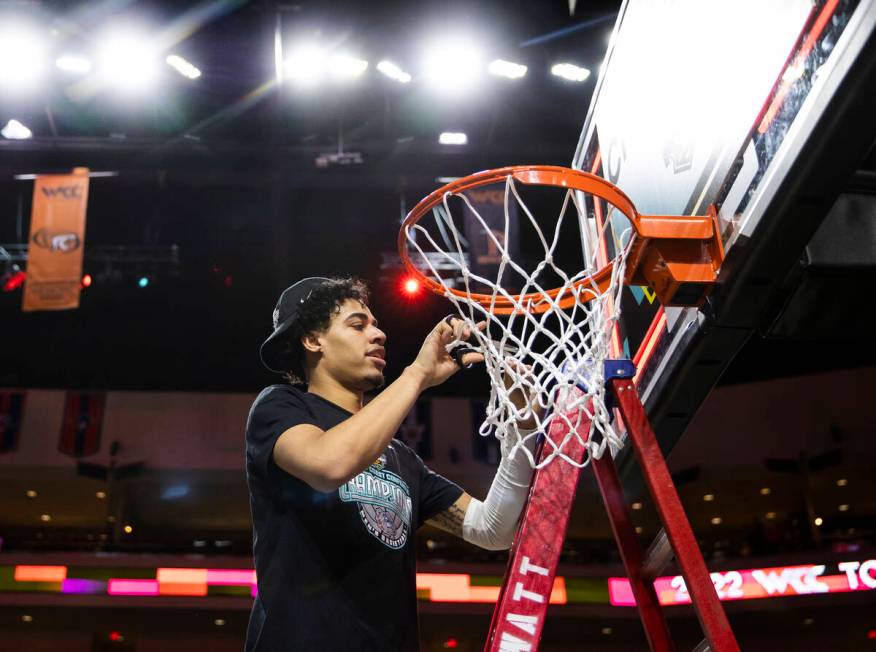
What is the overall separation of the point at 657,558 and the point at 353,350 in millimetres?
939

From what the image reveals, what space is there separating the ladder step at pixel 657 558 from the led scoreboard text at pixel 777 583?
9435 mm

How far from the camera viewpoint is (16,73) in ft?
23.0

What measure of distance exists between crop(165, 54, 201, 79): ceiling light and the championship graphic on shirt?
6.16 meters

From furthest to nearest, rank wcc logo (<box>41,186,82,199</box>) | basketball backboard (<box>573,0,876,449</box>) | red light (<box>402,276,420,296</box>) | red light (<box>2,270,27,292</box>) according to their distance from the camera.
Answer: red light (<box>2,270,27,292</box>), red light (<box>402,276,420,296</box>), wcc logo (<box>41,186,82,199</box>), basketball backboard (<box>573,0,876,449</box>)

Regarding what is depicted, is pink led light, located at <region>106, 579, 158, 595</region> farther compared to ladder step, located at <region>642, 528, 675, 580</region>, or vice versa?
pink led light, located at <region>106, 579, 158, 595</region>

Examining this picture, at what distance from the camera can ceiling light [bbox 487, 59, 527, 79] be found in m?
7.23

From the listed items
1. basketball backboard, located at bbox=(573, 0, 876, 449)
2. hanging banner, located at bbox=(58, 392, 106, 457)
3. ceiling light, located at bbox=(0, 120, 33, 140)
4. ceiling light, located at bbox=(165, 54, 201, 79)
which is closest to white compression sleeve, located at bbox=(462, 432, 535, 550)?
basketball backboard, located at bbox=(573, 0, 876, 449)

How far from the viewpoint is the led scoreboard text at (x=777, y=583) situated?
10.9m

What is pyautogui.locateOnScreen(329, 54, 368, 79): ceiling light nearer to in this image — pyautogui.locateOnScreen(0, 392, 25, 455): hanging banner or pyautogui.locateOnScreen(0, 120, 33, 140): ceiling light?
pyautogui.locateOnScreen(0, 120, 33, 140): ceiling light

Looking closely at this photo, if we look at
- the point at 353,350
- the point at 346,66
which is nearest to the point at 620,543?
the point at 353,350

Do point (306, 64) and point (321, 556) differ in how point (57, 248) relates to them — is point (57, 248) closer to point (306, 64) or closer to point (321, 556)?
point (306, 64)

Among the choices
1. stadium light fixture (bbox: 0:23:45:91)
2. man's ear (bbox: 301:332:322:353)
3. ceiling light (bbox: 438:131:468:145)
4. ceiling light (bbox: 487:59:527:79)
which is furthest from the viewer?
ceiling light (bbox: 438:131:468:145)

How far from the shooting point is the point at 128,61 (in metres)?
7.09

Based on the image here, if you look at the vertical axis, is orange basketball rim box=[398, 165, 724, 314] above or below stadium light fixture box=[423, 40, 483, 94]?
below
